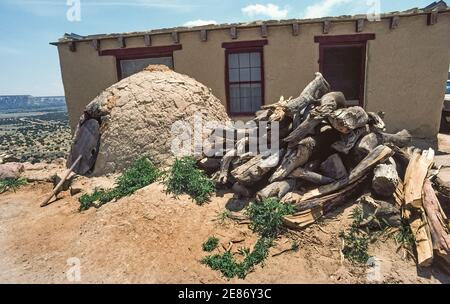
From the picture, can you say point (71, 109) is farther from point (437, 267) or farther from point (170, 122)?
point (437, 267)

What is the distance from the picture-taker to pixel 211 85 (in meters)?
12.0

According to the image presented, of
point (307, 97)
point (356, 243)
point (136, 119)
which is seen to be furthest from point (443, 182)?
point (136, 119)

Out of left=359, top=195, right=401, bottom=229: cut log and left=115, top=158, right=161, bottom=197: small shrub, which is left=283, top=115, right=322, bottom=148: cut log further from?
left=115, top=158, right=161, bottom=197: small shrub

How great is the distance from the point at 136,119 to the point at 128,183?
200cm

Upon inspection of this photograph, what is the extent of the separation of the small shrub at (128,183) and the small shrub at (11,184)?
3356 mm

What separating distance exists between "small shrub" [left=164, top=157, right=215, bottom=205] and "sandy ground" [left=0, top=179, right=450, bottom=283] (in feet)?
0.66

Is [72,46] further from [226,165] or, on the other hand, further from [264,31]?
[226,165]

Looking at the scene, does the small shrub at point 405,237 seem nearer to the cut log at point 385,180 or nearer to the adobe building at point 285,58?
the cut log at point 385,180

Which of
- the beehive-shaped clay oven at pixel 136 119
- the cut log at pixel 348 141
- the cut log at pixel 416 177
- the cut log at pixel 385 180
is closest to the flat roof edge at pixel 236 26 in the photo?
the beehive-shaped clay oven at pixel 136 119

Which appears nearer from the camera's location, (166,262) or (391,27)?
(166,262)

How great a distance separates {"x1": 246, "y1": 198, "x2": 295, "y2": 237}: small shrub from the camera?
19.5 feet

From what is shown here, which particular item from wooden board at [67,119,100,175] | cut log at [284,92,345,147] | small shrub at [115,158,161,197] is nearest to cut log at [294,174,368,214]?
cut log at [284,92,345,147]
